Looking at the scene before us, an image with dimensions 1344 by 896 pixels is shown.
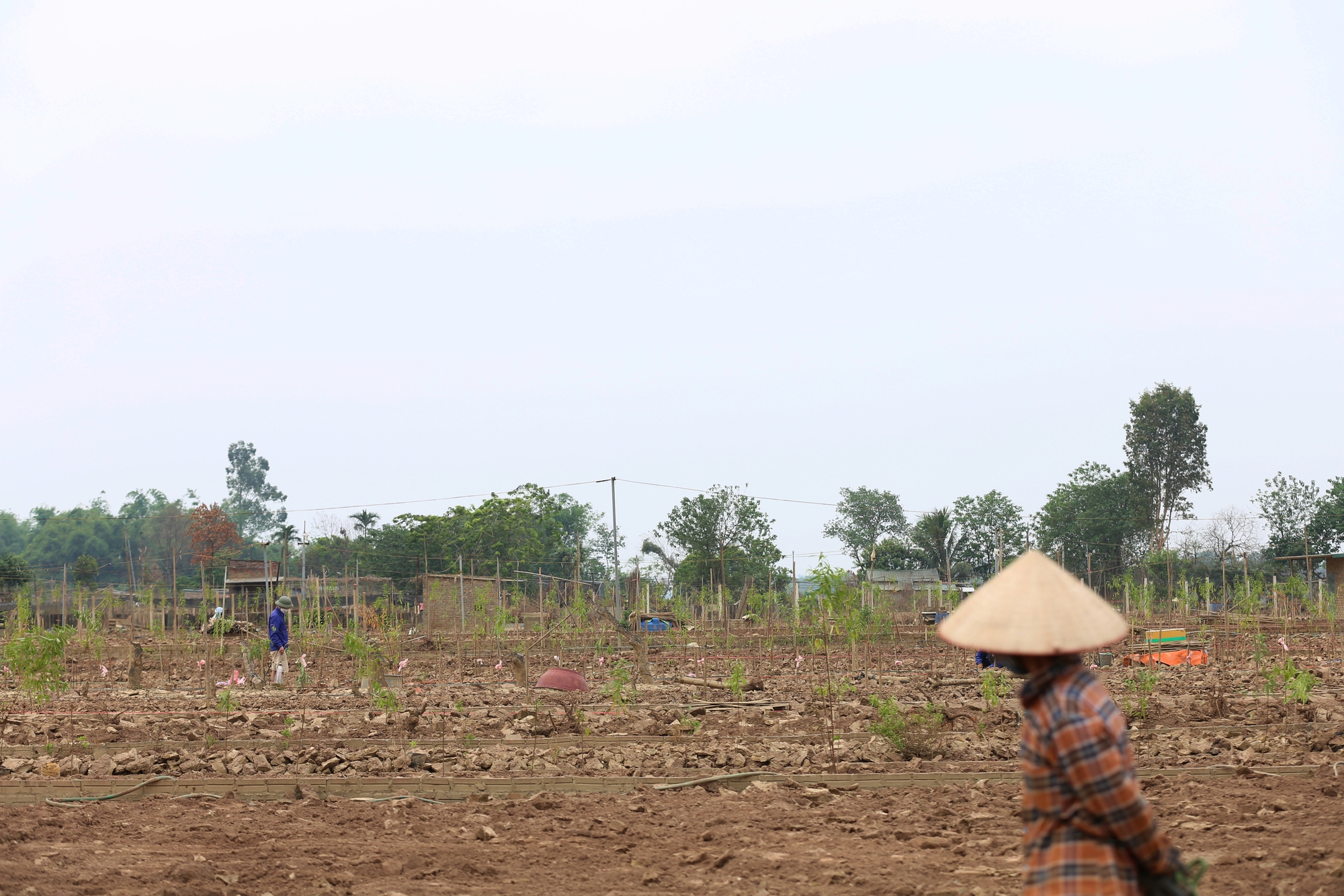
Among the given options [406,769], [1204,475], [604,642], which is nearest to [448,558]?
[604,642]

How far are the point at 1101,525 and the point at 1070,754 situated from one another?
166 ft

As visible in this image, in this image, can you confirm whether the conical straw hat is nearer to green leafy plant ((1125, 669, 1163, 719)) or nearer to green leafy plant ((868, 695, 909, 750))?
green leafy plant ((868, 695, 909, 750))

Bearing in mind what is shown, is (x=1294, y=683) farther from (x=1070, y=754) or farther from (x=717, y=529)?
(x=717, y=529)

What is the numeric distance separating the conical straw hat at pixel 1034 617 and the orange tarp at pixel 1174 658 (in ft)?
46.8

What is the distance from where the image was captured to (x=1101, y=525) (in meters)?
49.4

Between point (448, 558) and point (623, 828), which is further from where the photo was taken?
point (448, 558)

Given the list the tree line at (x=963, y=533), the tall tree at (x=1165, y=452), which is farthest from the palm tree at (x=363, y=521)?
the tall tree at (x=1165, y=452)

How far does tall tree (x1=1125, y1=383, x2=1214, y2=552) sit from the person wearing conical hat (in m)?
48.8

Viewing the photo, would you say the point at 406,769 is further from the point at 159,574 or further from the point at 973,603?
the point at 159,574

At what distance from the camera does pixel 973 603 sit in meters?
2.88

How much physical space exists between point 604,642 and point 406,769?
41.1 feet

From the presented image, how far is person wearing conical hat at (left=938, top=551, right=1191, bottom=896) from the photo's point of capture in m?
2.53

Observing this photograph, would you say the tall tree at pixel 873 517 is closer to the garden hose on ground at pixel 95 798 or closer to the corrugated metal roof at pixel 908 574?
the corrugated metal roof at pixel 908 574

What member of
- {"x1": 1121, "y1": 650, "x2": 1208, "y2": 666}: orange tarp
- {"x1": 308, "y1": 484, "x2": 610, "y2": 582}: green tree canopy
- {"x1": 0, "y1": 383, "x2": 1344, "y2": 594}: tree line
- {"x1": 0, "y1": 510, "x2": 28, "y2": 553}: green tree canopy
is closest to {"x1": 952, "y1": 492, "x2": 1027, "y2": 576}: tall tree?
{"x1": 0, "y1": 383, "x2": 1344, "y2": 594}: tree line
